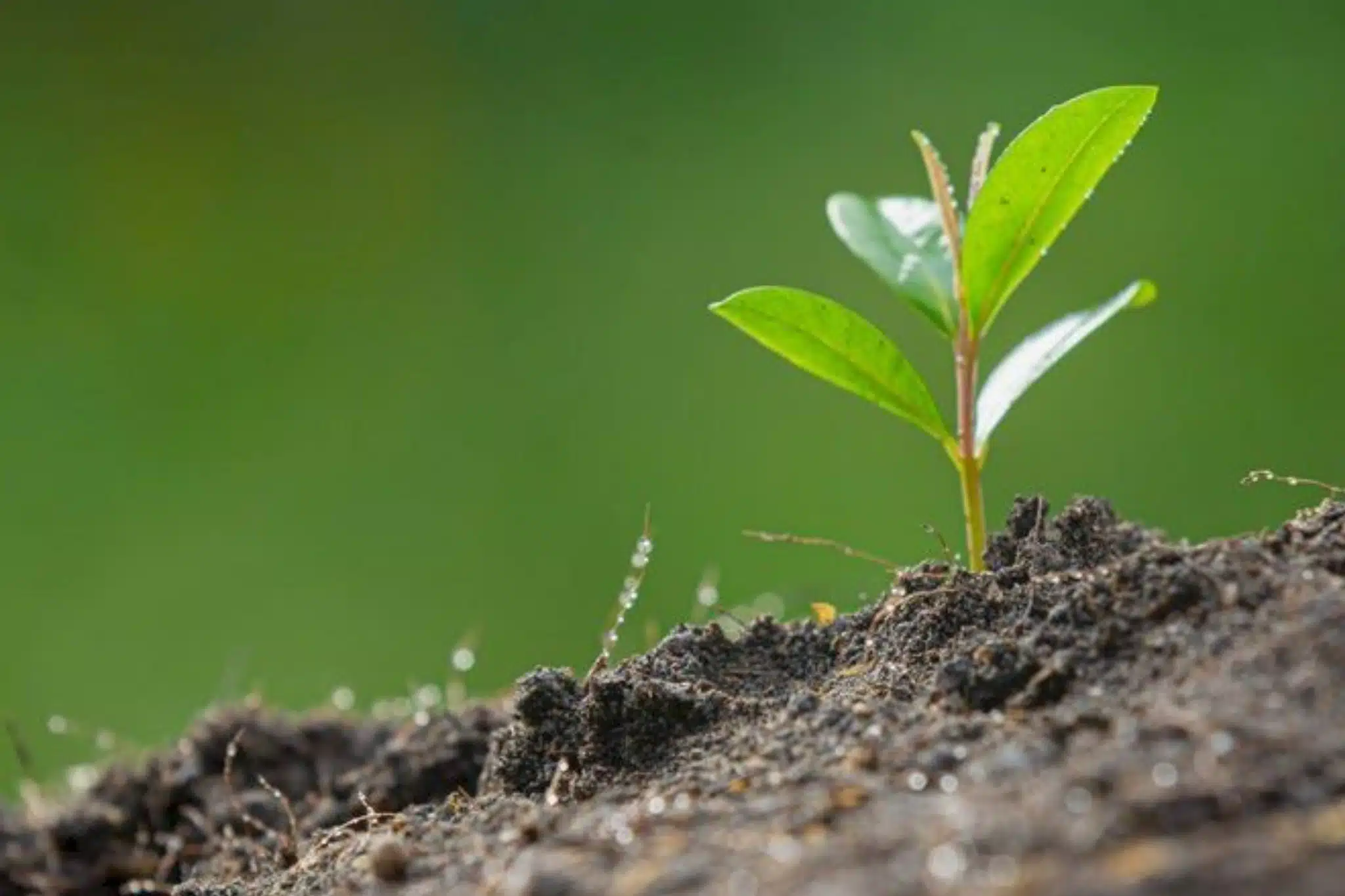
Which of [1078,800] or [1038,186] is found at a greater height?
[1038,186]

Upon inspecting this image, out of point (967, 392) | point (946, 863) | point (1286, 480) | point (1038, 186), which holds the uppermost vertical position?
point (1038, 186)

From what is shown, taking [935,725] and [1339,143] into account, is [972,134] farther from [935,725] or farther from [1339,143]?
[935,725]

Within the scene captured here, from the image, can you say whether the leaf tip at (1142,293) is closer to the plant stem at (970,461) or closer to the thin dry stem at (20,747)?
the plant stem at (970,461)

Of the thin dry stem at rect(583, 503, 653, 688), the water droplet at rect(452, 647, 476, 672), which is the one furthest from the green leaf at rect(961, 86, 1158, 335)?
the water droplet at rect(452, 647, 476, 672)

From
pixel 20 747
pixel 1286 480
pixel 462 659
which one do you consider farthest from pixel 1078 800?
pixel 20 747

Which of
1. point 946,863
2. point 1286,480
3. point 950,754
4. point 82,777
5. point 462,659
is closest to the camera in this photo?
point 946,863

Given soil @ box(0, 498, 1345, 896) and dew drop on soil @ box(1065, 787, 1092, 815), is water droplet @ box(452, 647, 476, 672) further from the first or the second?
dew drop on soil @ box(1065, 787, 1092, 815)

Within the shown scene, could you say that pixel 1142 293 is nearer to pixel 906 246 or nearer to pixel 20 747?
pixel 906 246
